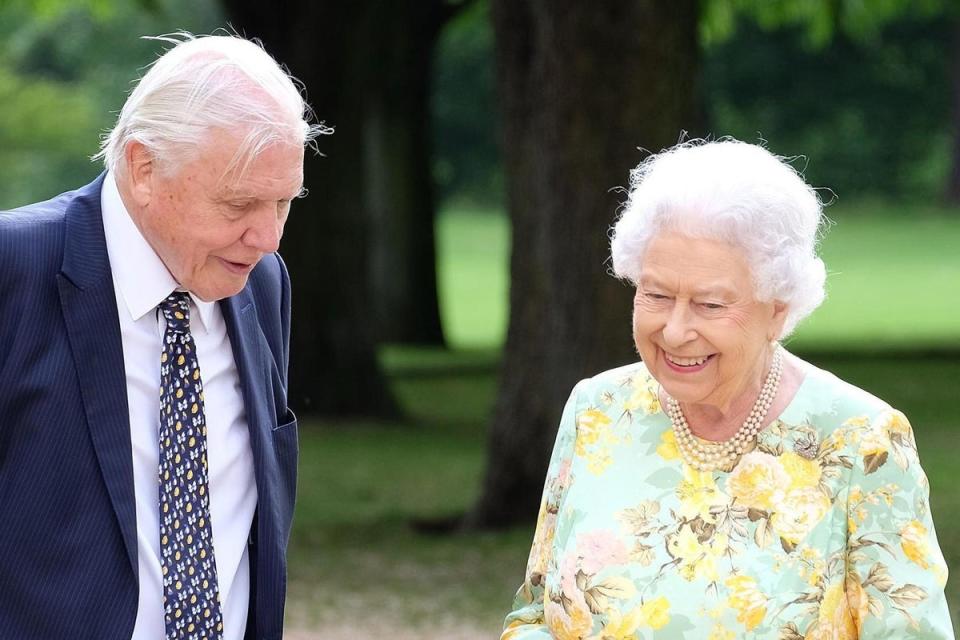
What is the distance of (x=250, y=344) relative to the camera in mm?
3252

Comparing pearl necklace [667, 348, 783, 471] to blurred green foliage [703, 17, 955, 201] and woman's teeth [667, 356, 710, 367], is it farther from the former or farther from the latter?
blurred green foliage [703, 17, 955, 201]

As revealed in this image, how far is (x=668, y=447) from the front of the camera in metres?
3.19

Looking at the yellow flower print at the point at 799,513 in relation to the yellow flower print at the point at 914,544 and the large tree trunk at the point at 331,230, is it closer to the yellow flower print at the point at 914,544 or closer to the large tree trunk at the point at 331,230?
the yellow flower print at the point at 914,544

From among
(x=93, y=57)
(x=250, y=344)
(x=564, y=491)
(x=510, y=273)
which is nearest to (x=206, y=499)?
(x=250, y=344)

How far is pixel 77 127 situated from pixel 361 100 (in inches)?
747

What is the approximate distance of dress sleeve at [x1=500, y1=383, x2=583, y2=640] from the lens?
3.25 metres

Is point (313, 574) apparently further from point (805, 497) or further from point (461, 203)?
point (461, 203)

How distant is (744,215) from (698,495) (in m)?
0.53

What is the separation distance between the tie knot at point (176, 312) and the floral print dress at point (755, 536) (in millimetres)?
800

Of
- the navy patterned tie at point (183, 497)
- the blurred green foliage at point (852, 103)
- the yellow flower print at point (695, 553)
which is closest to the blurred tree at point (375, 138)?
the navy patterned tie at point (183, 497)

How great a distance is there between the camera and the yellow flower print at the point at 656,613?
304 centimetres

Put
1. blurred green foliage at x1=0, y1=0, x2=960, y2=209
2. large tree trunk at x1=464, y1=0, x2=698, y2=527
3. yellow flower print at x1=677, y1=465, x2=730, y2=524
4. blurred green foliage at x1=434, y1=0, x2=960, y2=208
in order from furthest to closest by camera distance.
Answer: blurred green foliage at x1=434, y1=0, x2=960, y2=208 → blurred green foliage at x1=0, y1=0, x2=960, y2=209 → large tree trunk at x1=464, y1=0, x2=698, y2=527 → yellow flower print at x1=677, y1=465, x2=730, y2=524

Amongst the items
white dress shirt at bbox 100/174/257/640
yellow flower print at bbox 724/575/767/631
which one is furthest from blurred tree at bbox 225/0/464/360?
yellow flower print at bbox 724/575/767/631

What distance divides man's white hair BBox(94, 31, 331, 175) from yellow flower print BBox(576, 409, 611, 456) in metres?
0.78
